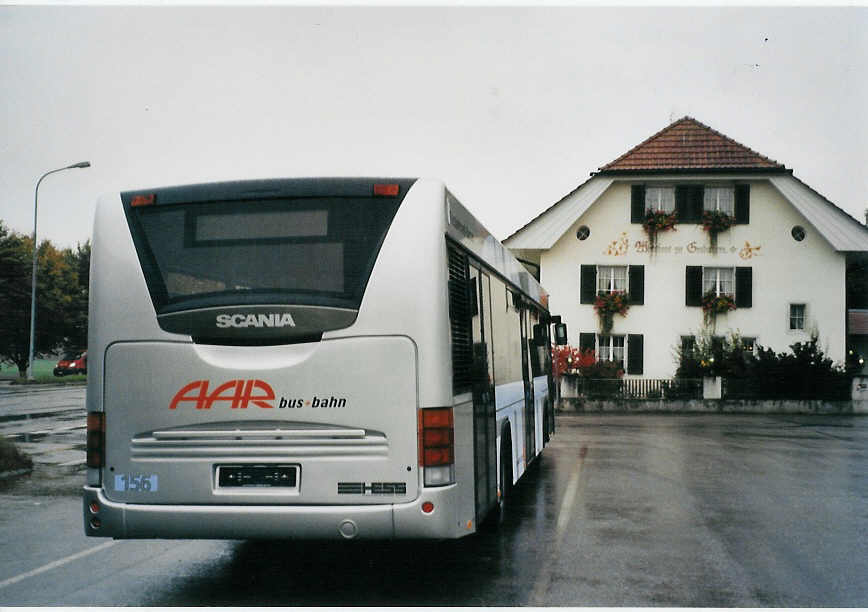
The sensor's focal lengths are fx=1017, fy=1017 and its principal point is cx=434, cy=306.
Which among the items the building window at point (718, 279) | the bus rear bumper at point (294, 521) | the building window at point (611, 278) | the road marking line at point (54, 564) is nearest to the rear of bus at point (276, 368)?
the bus rear bumper at point (294, 521)

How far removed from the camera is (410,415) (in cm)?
649

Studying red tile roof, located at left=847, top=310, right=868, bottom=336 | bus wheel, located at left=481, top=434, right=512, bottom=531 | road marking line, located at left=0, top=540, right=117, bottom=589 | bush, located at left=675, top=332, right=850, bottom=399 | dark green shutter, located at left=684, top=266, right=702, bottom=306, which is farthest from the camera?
red tile roof, located at left=847, top=310, right=868, bottom=336

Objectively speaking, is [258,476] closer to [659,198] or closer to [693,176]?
[693,176]

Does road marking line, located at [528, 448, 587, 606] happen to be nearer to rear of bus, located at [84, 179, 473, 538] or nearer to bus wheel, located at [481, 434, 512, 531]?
bus wheel, located at [481, 434, 512, 531]

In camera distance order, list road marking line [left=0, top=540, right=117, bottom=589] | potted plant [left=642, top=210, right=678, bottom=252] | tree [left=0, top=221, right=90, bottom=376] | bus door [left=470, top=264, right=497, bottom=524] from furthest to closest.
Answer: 1. tree [left=0, top=221, right=90, bottom=376]
2. potted plant [left=642, top=210, right=678, bottom=252]
3. bus door [left=470, top=264, right=497, bottom=524]
4. road marking line [left=0, top=540, right=117, bottom=589]

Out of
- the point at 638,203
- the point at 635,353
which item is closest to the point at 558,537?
the point at 635,353

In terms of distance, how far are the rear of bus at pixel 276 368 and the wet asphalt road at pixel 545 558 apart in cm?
66

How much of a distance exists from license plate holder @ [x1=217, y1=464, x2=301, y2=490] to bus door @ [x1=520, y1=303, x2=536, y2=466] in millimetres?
5664

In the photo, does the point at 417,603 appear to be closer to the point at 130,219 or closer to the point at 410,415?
the point at 410,415

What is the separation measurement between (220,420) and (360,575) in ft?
5.90

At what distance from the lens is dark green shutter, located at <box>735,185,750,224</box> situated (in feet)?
125

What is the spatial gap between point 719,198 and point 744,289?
141 inches

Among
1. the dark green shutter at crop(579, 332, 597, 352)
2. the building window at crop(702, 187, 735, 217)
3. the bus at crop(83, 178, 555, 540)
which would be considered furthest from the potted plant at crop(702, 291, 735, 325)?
the bus at crop(83, 178, 555, 540)


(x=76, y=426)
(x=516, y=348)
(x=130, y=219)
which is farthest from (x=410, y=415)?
(x=76, y=426)
